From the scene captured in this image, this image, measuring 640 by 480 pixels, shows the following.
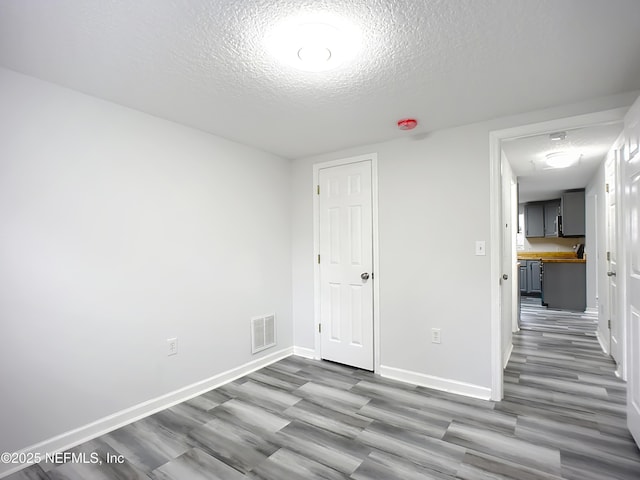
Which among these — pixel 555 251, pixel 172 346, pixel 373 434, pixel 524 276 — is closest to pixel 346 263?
pixel 373 434

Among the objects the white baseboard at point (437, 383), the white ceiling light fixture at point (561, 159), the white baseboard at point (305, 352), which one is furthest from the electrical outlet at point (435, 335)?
the white ceiling light fixture at point (561, 159)

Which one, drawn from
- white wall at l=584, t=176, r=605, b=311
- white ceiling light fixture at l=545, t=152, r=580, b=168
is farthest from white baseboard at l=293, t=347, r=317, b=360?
white wall at l=584, t=176, r=605, b=311

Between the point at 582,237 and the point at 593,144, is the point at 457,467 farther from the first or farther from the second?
the point at 582,237

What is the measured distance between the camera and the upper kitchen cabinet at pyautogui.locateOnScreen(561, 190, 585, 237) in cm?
632

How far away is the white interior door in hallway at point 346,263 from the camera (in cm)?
331

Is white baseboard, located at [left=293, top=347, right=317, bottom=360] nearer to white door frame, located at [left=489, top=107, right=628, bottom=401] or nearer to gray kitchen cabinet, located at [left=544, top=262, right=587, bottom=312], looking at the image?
white door frame, located at [left=489, top=107, right=628, bottom=401]

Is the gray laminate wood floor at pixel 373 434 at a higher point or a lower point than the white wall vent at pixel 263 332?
lower

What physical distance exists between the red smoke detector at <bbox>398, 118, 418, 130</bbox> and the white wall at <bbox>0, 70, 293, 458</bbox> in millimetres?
→ 1547

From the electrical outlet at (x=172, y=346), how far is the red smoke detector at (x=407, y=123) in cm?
251

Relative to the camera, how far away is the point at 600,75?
6.51 ft

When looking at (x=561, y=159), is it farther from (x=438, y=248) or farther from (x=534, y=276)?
(x=534, y=276)

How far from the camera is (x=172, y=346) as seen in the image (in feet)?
8.70

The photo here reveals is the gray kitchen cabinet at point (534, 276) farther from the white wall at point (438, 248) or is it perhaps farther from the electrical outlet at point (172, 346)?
the electrical outlet at point (172, 346)

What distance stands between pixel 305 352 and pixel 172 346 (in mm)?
1548
